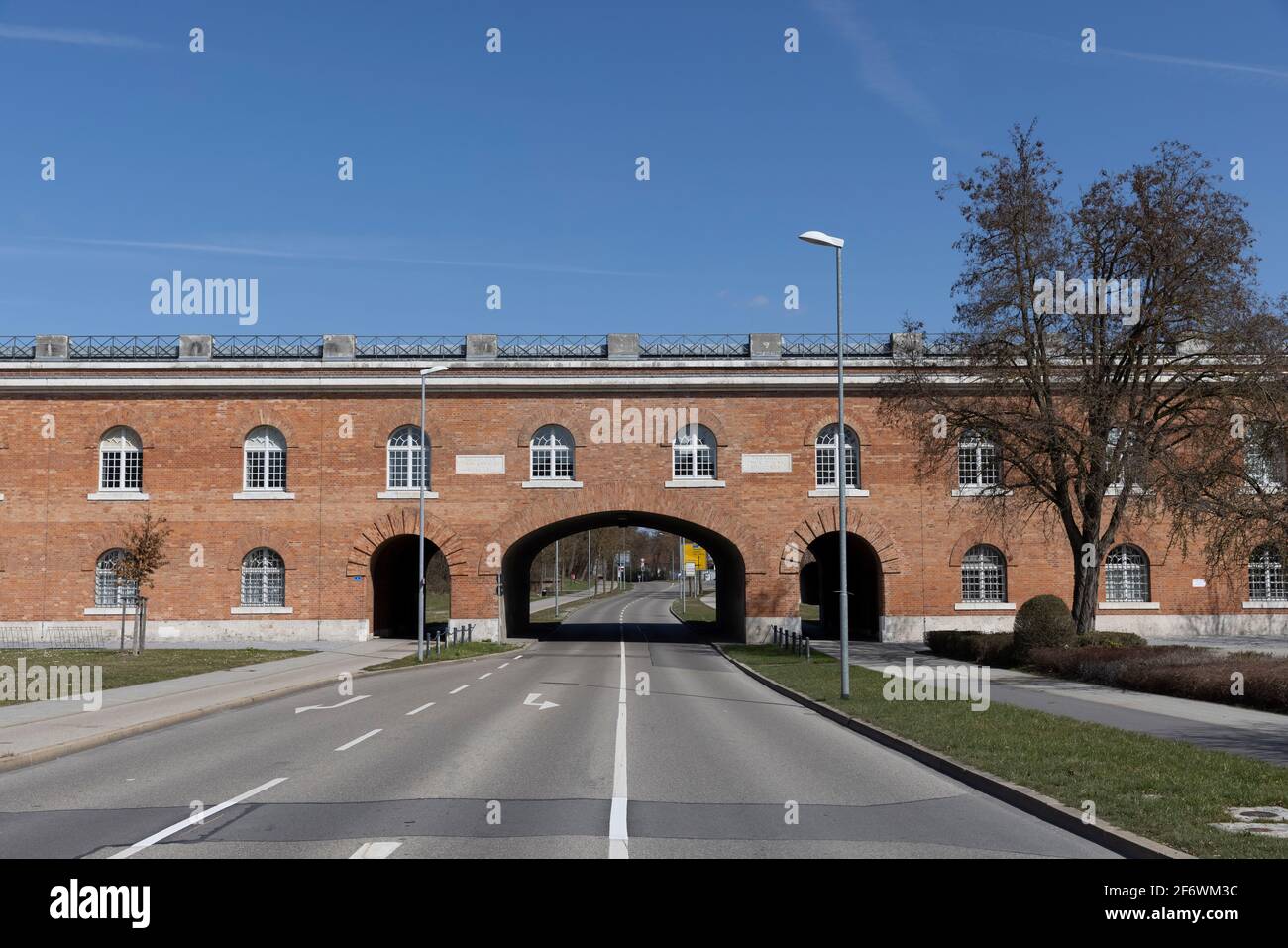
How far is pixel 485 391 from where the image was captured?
40.9m

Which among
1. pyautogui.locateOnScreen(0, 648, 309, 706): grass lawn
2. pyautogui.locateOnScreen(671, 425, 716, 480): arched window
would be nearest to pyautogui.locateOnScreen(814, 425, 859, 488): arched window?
pyautogui.locateOnScreen(671, 425, 716, 480): arched window

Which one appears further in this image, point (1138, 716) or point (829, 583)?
point (829, 583)

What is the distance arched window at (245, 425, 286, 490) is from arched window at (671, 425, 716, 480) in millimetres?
14865

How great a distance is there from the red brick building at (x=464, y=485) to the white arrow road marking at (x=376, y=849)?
3248 centimetres

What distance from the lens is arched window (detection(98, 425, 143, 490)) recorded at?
1614 inches

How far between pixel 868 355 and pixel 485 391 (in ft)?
47.8

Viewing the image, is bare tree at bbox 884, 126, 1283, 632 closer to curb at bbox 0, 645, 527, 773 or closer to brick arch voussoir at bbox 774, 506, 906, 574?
brick arch voussoir at bbox 774, 506, 906, 574

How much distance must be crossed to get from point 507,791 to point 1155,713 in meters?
11.2

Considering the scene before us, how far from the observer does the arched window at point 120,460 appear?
135 ft

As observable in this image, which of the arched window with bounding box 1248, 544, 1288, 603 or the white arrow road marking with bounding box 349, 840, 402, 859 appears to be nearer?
the white arrow road marking with bounding box 349, 840, 402, 859

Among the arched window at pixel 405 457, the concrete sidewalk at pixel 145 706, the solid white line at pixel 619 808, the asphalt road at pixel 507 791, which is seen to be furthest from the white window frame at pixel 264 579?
the solid white line at pixel 619 808

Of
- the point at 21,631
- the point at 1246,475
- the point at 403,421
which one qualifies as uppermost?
the point at 403,421
